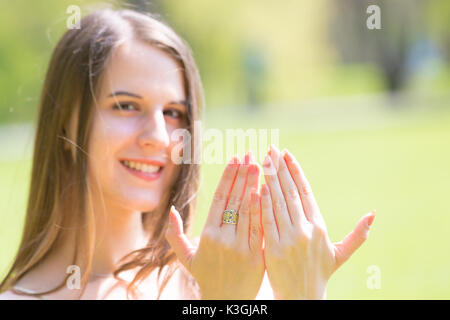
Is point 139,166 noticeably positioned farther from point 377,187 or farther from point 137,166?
point 377,187

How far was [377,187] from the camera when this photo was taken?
392 inches

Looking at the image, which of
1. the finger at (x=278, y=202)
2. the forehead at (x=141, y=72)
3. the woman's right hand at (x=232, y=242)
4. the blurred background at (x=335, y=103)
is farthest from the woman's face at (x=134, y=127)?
the finger at (x=278, y=202)

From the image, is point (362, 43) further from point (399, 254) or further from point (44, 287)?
point (44, 287)

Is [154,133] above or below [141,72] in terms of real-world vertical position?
below

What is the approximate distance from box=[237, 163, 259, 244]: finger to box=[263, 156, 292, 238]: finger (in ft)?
0.14

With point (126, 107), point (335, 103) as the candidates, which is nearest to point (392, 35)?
point (335, 103)

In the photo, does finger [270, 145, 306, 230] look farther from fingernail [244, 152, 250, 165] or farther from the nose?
the nose

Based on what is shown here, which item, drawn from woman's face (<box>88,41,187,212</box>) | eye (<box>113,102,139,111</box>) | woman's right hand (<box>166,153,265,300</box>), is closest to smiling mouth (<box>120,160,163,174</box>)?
woman's face (<box>88,41,187,212</box>)

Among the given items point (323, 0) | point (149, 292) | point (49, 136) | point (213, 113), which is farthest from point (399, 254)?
point (323, 0)

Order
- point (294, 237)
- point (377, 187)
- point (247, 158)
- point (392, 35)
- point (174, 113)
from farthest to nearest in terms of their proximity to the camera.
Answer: point (392, 35)
point (377, 187)
point (174, 113)
point (247, 158)
point (294, 237)

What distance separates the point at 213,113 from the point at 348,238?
2083 centimetres

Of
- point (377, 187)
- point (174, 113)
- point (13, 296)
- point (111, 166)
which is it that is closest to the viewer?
point (13, 296)

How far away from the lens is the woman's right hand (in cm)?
197

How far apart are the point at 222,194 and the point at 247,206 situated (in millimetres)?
98
